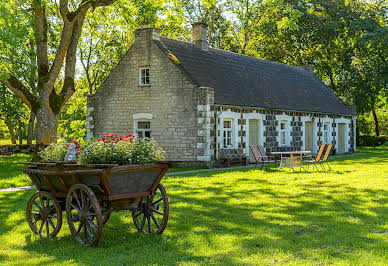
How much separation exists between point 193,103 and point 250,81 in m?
6.42

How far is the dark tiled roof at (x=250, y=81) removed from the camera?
917 inches

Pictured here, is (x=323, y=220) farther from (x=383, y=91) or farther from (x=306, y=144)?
(x=383, y=91)

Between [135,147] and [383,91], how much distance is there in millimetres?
38699

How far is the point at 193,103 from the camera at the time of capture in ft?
71.2

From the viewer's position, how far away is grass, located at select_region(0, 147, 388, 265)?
6319 mm

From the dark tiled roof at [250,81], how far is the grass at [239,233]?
1098 cm

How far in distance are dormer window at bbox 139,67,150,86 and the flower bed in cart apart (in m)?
15.6

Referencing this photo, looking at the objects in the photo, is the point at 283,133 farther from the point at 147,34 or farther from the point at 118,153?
the point at 118,153

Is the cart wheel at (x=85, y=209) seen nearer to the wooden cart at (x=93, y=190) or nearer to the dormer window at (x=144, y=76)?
the wooden cart at (x=93, y=190)

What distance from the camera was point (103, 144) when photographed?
293 inches

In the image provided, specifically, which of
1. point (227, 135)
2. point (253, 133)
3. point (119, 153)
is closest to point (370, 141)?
point (253, 133)

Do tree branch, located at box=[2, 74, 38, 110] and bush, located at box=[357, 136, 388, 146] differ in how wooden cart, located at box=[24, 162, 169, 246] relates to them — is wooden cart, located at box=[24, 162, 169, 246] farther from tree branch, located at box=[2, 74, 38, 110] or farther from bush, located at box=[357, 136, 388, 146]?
bush, located at box=[357, 136, 388, 146]

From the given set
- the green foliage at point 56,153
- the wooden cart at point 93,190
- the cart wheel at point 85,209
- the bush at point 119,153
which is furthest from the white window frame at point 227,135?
the cart wheel at point 85,209

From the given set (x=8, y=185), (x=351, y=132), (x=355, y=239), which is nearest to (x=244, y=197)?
(x=355, y=239)
